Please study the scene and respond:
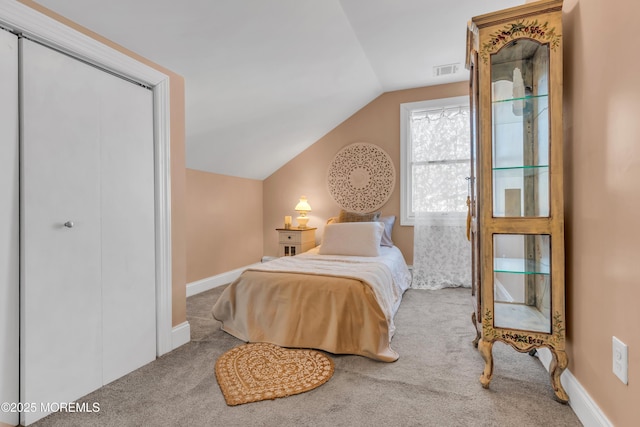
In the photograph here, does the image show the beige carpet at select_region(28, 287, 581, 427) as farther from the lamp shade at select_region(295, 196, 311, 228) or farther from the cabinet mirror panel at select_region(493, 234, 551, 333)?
the lamp shade at select_region(295, 196, 311, 228)

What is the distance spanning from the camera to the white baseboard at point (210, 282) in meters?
3.60

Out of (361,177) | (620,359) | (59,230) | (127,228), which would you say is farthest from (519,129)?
(361,177)

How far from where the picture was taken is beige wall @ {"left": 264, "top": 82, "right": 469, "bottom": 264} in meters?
4.37

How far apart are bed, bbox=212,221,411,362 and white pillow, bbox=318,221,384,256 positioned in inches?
19.1

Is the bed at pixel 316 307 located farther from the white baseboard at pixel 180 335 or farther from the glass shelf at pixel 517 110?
the glass shelf at pixel 517 110

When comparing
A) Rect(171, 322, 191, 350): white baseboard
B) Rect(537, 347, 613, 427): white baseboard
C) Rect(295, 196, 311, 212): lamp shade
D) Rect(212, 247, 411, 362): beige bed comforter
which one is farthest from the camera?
Rect(295, 196, 311, 212): lamp shade

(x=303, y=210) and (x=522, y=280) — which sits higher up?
(x=303, y=210)

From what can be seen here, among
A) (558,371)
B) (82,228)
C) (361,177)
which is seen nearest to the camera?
(558,371)

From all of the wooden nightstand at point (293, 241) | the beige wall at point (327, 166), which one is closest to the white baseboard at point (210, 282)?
the wooden nightstand at point (293, 241)

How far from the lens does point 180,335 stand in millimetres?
2346

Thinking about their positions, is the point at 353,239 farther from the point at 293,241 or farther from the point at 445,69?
the point at 445,69

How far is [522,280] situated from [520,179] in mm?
606

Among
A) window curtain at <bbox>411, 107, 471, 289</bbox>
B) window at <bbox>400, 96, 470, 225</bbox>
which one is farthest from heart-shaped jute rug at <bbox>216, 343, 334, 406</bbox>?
window at <bbox>400, 96, 470, 225</bbox>

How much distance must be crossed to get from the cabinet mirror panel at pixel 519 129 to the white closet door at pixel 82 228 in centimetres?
215
